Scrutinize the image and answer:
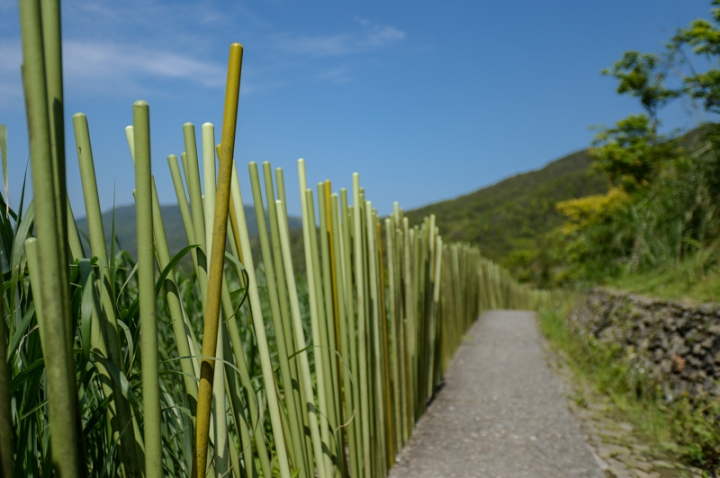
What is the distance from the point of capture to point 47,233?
0.75m

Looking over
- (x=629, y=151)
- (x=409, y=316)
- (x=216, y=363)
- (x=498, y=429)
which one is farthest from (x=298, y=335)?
(x=629, y=151)

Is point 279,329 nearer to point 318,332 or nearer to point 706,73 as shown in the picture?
point 318,332

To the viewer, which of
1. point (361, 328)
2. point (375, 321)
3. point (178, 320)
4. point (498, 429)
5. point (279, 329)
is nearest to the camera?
point (178, 320)

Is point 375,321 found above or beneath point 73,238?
beneath

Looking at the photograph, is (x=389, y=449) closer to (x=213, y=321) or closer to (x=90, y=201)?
(x=213, y=321)

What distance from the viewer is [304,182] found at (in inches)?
79.6

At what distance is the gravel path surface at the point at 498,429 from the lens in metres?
3.07

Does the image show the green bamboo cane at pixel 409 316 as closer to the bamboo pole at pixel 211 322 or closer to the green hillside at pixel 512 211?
the bamboo pole at pixel 211 322

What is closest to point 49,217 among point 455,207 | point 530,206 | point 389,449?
point 389,449

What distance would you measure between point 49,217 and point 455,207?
52794 mm

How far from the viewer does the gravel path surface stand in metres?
3.07

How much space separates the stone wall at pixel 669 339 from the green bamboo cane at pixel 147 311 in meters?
3.76

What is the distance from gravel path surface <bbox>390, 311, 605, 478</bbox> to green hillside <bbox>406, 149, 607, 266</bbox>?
25348 mm

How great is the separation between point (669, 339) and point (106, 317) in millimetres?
4557
